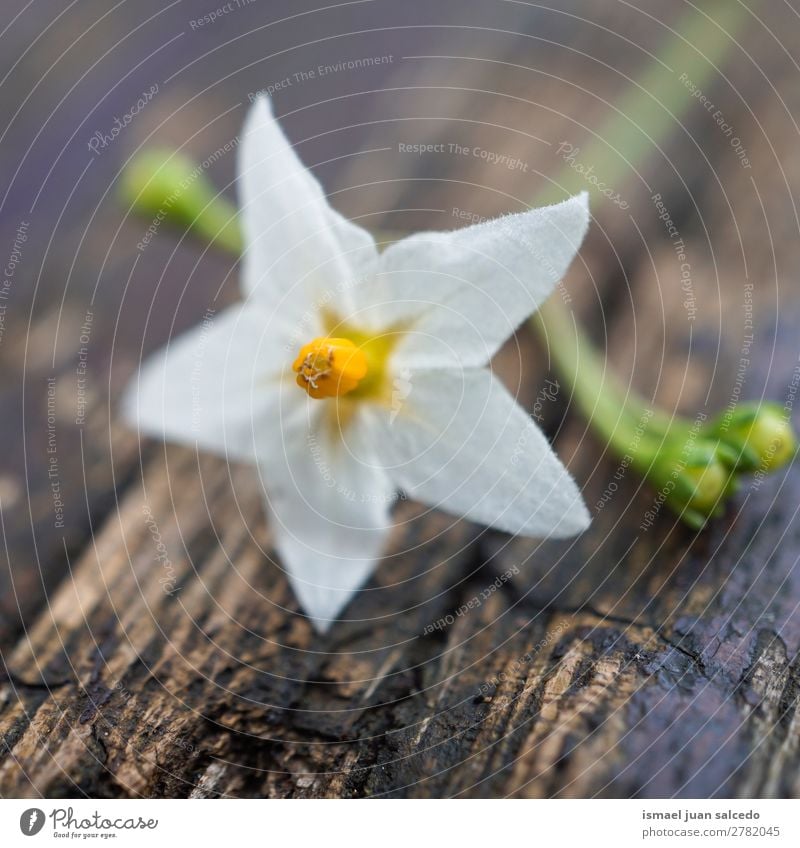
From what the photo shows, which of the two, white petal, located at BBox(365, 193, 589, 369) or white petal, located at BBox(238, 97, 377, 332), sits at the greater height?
white petal, located at BBox(238, 97, 377, 332)

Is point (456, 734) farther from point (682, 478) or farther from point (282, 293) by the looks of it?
point (282, 293)

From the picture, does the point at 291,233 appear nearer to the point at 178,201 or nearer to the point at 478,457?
the point at 478,457

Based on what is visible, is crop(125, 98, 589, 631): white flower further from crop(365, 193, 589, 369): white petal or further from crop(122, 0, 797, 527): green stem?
crop(122, 0, 797, 527): green stem

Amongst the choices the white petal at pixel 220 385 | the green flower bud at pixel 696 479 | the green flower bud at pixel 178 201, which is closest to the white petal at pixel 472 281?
the white petal at pixel 220 385

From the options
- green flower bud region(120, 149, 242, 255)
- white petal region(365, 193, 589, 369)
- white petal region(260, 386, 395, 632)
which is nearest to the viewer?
white petal region(365, 193, 589, 369)

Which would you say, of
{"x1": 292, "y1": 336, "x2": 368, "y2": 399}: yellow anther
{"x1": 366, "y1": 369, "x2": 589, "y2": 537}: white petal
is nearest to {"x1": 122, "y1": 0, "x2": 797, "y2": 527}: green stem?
{"x1": 366, "y1": 369, "x2": 589, "y2": 537}: white petal

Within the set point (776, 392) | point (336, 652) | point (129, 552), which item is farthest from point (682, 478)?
point (129, 552)

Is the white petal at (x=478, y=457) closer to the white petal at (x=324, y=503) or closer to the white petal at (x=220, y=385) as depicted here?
the white petal at (x=324, y=503)

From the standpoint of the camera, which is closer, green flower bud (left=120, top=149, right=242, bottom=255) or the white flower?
the white flower
